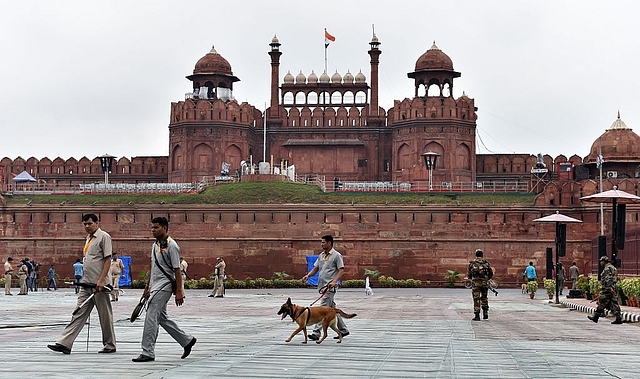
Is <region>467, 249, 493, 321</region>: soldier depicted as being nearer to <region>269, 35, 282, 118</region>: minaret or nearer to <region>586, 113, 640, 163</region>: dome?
<region>586, 113, 640, 163</region>: dome

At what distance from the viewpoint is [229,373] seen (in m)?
9.93

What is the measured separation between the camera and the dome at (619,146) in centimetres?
A: 5772

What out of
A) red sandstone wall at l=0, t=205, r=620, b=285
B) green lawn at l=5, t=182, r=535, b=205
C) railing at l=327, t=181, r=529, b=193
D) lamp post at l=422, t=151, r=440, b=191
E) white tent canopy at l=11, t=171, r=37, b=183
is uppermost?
lamp post at l=422, t=151, r=440, b=191

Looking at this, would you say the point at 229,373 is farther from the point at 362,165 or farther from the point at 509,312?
the point at 362,165

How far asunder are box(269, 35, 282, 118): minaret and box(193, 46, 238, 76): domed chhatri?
292cm

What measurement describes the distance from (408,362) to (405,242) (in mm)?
39606

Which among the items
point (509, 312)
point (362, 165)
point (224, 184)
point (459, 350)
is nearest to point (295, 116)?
point (362, 165)

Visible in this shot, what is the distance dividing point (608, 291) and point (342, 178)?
45.8 metres

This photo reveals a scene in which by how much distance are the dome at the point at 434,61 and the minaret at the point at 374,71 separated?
11.1ft

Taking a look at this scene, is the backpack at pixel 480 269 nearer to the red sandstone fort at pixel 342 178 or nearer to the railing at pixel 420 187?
the red sandstone fort at pixel 342 178

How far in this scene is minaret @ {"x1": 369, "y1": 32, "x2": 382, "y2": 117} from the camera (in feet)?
222

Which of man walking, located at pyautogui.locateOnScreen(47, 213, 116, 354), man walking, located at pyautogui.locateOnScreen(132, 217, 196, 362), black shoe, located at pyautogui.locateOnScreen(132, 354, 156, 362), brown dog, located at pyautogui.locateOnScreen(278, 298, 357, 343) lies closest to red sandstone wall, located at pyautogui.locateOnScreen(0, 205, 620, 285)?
brown dog, located at pyautogui.locateOnScreen(278, 298, 357, 343)

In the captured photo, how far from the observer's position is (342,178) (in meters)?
66.3

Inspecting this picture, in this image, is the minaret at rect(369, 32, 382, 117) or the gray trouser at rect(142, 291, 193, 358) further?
the minaret at rect(369, 32, 382, 117)
